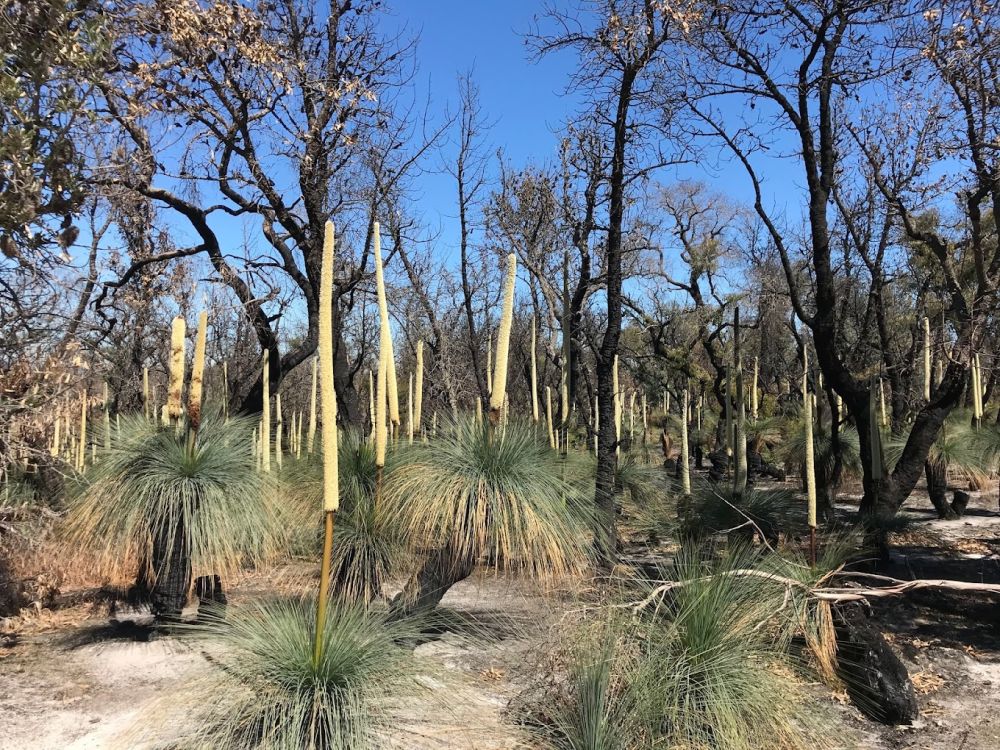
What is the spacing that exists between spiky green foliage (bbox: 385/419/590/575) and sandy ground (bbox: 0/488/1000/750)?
1.37 feet

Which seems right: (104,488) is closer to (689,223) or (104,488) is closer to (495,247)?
(495,247)

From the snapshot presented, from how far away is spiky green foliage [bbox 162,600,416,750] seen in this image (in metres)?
3.29

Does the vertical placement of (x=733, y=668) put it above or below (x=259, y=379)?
below

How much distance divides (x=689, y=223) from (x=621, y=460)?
46.1 ft

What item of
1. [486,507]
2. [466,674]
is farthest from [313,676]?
[486,507]

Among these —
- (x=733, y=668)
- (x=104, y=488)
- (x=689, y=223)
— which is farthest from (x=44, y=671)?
(x=689, y=223)

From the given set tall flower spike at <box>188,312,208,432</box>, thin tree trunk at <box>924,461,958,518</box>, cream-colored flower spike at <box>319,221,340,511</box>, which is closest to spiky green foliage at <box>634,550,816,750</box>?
cream-colored flower spike at <box>319,221,340,511</box>

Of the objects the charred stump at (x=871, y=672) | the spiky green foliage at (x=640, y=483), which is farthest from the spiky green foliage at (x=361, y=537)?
the spiky green foliage at (x=640, y=483)

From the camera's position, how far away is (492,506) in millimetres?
4949

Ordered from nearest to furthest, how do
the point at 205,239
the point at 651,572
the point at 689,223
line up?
the point at 651,572 → the point at 205,239 → the point at 689,223

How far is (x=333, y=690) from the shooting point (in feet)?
11.4

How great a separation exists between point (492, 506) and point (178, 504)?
104 inches

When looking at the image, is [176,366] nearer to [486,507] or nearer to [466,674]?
[486,507]

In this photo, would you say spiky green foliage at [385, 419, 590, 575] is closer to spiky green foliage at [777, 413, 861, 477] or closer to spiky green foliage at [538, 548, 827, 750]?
spiky green foliage at [538, 548, 827, 750]
